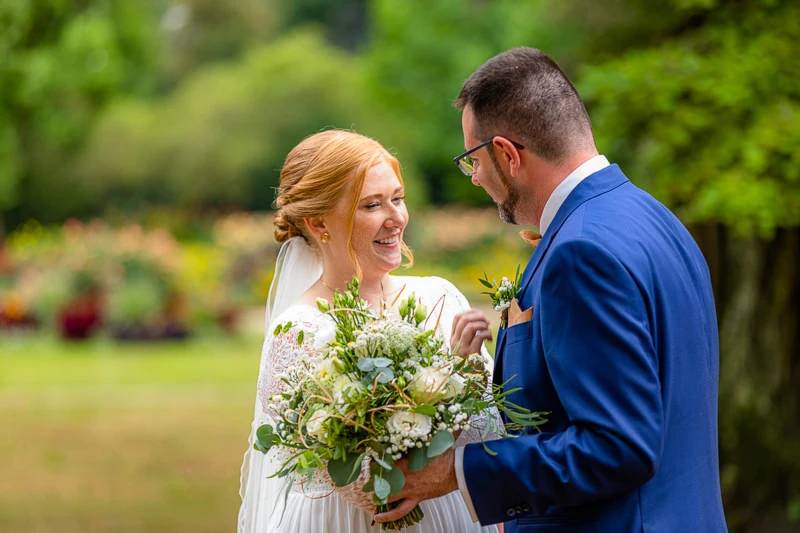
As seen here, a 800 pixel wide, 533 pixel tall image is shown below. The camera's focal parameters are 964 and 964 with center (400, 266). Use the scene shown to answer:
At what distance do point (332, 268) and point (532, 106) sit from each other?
1226 millimetres

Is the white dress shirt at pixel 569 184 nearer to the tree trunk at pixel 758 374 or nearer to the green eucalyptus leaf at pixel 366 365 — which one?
the green eucalyptus leaf at pixel 366 365

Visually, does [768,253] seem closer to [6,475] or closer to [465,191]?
[6,475]

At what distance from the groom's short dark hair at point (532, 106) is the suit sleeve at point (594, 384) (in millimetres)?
367

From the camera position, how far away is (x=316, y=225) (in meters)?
3.52

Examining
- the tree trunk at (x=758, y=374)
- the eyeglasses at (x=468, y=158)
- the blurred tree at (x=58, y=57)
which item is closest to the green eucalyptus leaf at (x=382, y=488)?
the eyeglasses at (x=468, y=158)

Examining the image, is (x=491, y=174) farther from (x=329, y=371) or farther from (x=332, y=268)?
(x=332, y=268)

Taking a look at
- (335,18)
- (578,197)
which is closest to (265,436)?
(578,197)

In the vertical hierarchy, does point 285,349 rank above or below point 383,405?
above

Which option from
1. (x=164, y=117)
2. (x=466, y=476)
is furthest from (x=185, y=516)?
(x=164, y=117)

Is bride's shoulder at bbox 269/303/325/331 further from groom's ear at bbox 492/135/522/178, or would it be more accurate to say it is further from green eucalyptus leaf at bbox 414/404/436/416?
groom's ear at bbox 492/135/522/178

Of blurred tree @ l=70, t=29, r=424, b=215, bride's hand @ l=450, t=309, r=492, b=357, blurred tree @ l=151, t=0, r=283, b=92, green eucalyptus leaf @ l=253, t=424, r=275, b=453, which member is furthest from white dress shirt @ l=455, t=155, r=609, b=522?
blurred tree @ l=151, t=0, r=283, b=92

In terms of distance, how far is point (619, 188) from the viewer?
2574 millimetres

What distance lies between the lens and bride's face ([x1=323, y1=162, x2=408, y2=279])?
3.39m

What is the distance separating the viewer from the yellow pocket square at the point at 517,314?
8.21ft
